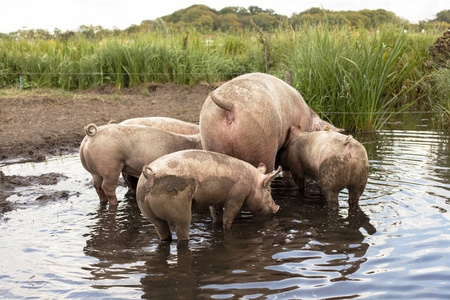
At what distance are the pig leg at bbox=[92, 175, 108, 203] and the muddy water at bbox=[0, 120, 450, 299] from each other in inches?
7.9

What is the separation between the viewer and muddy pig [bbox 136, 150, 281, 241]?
179 inches

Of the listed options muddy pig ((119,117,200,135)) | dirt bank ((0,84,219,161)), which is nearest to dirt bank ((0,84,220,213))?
dirt bank ((0,84,219,161))

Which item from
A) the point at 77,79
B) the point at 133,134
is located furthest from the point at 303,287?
the point at 77,79

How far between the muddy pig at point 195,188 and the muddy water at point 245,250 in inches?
9.0

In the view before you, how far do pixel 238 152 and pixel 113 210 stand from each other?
5.38 ft

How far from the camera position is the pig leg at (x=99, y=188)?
6.21 meters

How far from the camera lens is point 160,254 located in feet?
15.3

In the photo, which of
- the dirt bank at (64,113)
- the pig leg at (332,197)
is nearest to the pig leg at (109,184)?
the dirt bank at (64,113)

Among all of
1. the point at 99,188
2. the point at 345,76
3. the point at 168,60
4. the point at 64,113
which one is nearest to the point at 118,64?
the point at 168,60

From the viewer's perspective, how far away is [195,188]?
480 centimetres

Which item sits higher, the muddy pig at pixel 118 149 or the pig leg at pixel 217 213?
the muddy pig at pixel 118 149

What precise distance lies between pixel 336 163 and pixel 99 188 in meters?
2.74

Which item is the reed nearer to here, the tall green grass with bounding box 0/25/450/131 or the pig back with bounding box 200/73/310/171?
the tall green grass with bounding box 0/25/450/131

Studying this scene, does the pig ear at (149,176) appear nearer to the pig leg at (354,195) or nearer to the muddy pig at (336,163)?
the muddy pig at (336,163)
